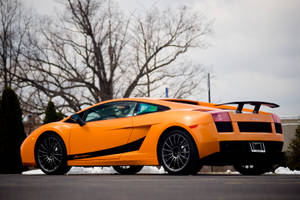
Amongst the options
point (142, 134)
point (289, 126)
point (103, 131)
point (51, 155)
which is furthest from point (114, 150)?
point (289, 126)

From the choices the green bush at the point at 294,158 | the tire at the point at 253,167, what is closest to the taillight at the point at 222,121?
the tire at the point at 253,167

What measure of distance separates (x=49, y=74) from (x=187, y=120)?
25.4 meters

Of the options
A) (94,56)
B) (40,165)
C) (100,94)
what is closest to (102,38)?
(94,56)

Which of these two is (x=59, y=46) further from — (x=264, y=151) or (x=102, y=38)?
(x=264, y=151)

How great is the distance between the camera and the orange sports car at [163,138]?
764 cm

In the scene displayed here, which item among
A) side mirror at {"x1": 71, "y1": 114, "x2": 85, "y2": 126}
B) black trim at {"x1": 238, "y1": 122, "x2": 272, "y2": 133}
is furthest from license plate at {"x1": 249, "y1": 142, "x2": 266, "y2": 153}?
side mirror at {"x1": 71, "y1": 114, "x2": 85, "y2": 126}

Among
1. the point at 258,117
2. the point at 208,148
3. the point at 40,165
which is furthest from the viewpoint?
the point at 40,165

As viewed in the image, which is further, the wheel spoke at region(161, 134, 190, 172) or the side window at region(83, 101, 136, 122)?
the side window at region(83, 101, 136, 122)

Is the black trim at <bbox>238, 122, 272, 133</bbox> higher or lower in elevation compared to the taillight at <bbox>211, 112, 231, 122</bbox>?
lower

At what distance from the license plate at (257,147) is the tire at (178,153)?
915mm

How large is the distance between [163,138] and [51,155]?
104 inches

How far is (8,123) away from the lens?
16.4 m

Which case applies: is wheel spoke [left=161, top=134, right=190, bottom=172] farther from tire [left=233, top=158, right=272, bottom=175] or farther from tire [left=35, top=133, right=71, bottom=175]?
tire [left=35, top=133, right=71, bottom=175]

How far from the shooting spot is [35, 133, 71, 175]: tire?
30.8 feet
